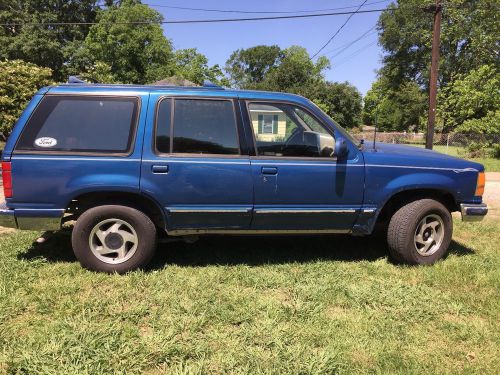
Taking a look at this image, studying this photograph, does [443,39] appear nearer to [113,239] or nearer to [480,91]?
[480,91]

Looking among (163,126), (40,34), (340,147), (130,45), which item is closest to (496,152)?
(340,147)

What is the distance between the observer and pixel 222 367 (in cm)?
281

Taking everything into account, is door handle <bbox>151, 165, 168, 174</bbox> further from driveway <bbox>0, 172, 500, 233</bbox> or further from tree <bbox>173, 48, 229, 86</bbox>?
tree <bbox>173, 48, 229, 86</bbox>

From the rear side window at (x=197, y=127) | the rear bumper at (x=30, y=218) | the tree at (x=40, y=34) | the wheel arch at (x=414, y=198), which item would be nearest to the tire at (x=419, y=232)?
the wheel arch at (x=414, y=198)

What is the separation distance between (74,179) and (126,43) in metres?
44.7

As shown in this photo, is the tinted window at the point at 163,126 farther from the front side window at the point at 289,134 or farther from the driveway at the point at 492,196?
the driveway at the point at 492,196

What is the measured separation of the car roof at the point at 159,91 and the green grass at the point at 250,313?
1800mm

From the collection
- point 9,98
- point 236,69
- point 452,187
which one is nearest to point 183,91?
point 452,187

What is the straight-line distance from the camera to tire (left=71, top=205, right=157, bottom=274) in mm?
4223

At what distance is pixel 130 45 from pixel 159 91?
144 feet

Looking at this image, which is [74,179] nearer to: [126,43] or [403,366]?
[403,366]

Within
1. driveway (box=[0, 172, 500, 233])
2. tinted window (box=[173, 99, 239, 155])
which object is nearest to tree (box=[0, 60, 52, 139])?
driveway (box=[0, 172, 500, 233])

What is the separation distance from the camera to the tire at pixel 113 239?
422 centimetres

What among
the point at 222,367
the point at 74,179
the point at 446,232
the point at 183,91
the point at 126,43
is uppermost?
the point at 126,43
